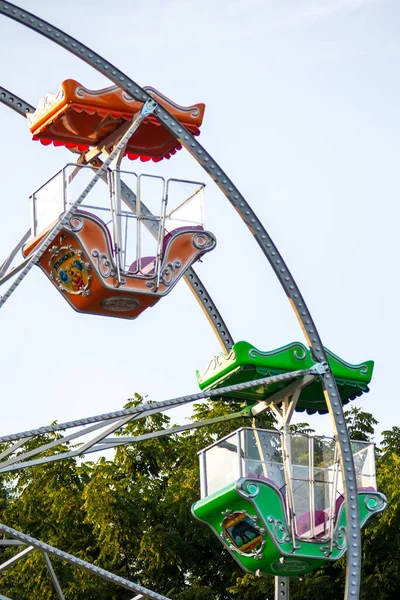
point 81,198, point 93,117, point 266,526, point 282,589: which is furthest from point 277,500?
point 93,117

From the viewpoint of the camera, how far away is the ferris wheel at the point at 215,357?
692 inches

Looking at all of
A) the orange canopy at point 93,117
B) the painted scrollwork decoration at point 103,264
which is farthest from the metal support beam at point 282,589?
the orange canopy at point 93,117

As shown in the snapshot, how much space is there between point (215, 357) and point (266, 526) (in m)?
2.36

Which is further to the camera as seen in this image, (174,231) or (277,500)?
(174,231)

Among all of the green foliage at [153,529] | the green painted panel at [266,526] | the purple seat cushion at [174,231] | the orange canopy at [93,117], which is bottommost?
the green painted panel at [266,526]

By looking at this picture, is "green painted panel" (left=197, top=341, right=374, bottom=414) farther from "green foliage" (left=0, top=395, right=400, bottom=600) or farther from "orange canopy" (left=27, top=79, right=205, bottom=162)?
"green foliage" (left=0, top=395, right=400, bottom=600)

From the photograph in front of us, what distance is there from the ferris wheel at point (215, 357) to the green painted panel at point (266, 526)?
0.02m

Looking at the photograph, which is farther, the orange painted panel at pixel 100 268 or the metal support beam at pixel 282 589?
the metal support beam at pixel 282 589

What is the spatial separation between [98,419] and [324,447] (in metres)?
3.33

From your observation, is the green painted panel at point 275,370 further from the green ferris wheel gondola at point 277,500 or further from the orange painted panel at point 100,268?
the orange painted panel at point 100,268

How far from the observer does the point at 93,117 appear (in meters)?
18.6

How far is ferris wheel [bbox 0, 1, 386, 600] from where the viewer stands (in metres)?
17.6

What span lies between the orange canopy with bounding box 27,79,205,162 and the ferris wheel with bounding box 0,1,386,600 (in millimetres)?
19

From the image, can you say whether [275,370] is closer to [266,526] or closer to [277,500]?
[277,500]
